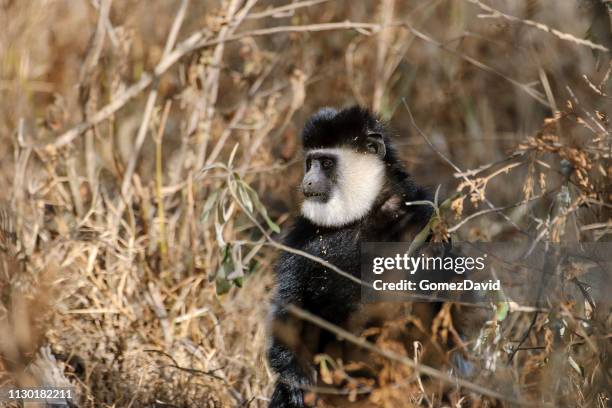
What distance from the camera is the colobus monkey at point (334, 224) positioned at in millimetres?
3766

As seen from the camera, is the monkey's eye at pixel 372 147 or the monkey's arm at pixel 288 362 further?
the monkey's eye at pixel 372 147

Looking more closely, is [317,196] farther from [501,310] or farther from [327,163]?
[501,310]

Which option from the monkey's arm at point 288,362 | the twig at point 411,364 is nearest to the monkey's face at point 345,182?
the monkey's arm at point 288,362

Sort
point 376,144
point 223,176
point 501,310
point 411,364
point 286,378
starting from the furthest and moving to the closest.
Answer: point 223,176 < point 376,144 < point 286,378 < point 501,310 < point 411,364

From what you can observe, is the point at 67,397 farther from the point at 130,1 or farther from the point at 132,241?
the point at 130,1

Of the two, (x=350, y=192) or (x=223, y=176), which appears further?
(x=223, y=176)

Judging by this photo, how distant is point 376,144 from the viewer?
3.94 m

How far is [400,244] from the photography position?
12.2ft

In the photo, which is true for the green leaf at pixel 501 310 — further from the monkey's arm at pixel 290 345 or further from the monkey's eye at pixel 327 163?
the monkey's eye at pixel 327 163

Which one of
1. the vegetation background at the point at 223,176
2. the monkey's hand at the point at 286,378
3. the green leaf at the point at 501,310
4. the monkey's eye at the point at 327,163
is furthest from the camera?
the monkey's eye at the point at 327,163

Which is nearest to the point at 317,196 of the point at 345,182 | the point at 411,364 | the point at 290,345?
the point at 345,182

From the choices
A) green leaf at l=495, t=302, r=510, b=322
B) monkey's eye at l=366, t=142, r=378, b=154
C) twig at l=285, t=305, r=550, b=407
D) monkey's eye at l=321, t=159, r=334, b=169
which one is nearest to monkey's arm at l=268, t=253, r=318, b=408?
monkey's eye at l=321, t=159, r=334, b=169

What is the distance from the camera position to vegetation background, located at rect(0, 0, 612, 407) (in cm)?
346

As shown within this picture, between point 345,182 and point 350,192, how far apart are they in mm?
72
